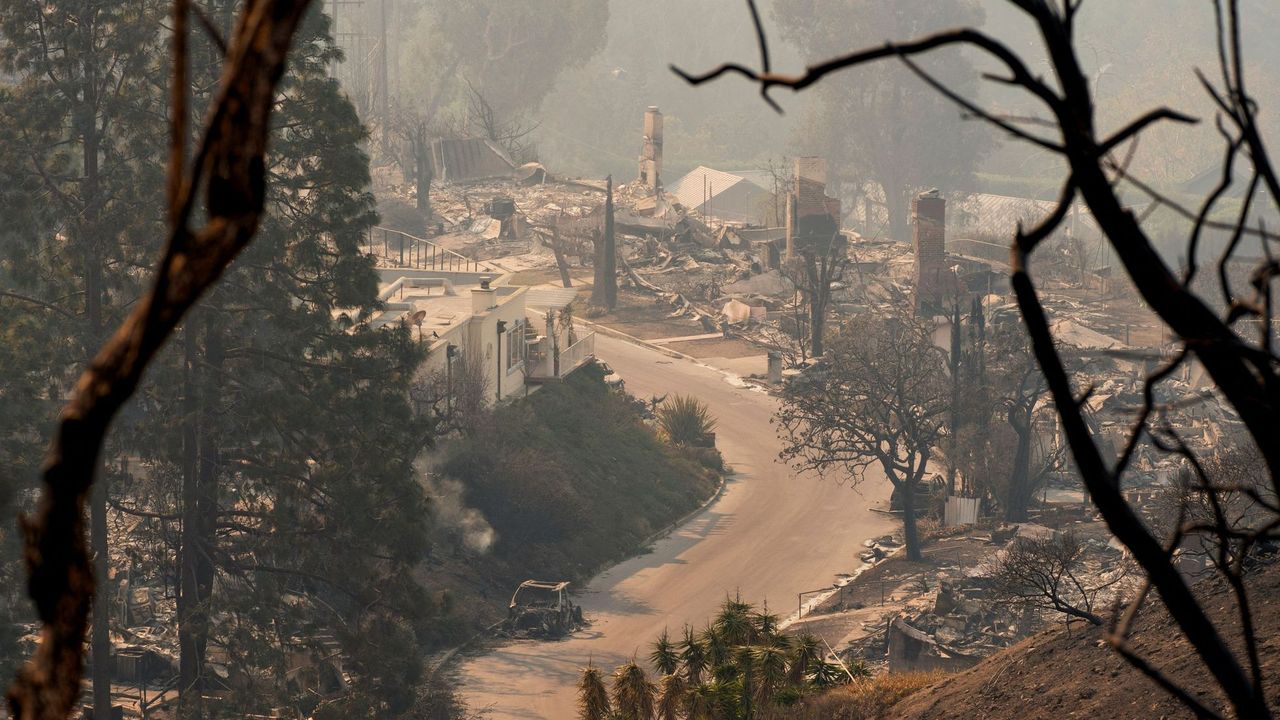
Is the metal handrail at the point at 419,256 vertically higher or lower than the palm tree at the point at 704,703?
higher

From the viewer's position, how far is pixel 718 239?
209ft

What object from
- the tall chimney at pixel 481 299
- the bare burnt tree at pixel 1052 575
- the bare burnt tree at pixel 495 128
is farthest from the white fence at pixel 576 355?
the bare burnt tree at pixel 495 128

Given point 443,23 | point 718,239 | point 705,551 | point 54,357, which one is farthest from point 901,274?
point 443,23

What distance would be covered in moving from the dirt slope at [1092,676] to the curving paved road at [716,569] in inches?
364

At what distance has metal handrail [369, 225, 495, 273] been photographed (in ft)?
178

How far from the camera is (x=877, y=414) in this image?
3406 cm

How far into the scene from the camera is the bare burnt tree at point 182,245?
2160 mm

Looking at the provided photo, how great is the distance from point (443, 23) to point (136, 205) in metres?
81.8

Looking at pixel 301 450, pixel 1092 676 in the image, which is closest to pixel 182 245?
pixel 1092 676

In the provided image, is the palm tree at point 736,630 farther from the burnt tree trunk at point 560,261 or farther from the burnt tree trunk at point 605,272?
the burnt tree trunk at point 560,261

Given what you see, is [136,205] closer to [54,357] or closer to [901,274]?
[54,357]

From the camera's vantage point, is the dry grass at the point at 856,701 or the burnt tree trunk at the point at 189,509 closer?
the dry grass at the point at 856,701

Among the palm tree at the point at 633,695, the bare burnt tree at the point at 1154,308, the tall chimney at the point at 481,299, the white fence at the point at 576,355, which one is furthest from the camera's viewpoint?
the white fence at the point at 576,355

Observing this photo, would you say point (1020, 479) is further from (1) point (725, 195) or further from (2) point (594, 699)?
(1) point (725, 195)
